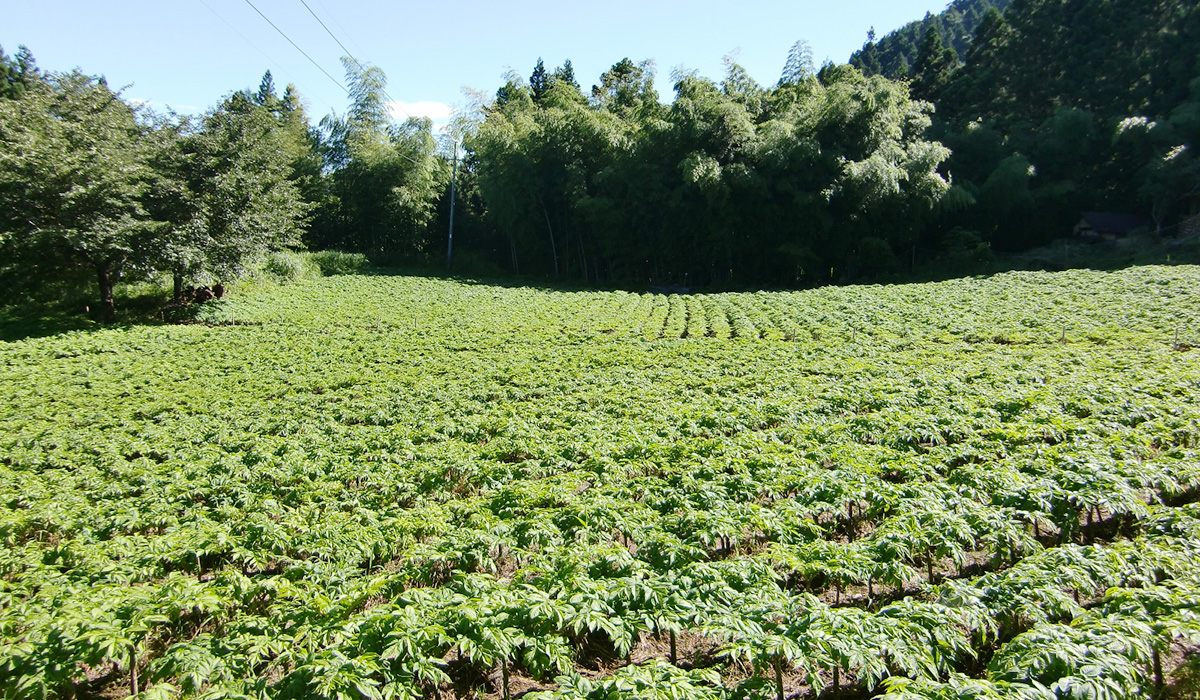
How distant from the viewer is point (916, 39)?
76.1 meters

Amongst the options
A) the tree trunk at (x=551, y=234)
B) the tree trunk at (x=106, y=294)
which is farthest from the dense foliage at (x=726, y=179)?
the tree trunk at (x=106, y=294)

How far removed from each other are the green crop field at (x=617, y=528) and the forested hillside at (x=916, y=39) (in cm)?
5845

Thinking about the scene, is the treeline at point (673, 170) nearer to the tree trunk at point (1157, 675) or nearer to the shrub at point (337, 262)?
the shrub at point (337, 262)

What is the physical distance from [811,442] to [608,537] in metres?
3.40

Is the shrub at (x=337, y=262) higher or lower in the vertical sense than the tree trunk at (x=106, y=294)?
higher

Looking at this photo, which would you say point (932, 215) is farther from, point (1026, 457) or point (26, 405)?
point (26, 405)

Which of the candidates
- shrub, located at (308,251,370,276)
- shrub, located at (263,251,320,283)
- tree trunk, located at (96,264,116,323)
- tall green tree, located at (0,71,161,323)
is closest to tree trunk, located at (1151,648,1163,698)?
tall green tree, located at (0,71,161,323)

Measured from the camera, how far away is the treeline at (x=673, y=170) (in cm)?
2003

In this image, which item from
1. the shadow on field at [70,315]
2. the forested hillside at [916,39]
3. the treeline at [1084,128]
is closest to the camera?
the shadow on field at [70,315]

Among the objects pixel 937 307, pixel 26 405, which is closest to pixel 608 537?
pixel 26 405

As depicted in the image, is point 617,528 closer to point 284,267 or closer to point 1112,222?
point 284,267

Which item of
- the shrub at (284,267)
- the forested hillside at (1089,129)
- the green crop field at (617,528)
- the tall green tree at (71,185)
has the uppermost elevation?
the forested hillside at (1089,129)

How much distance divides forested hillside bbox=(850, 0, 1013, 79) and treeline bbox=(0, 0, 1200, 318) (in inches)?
920

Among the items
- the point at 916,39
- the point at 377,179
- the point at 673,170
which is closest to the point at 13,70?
the point at 377,179
